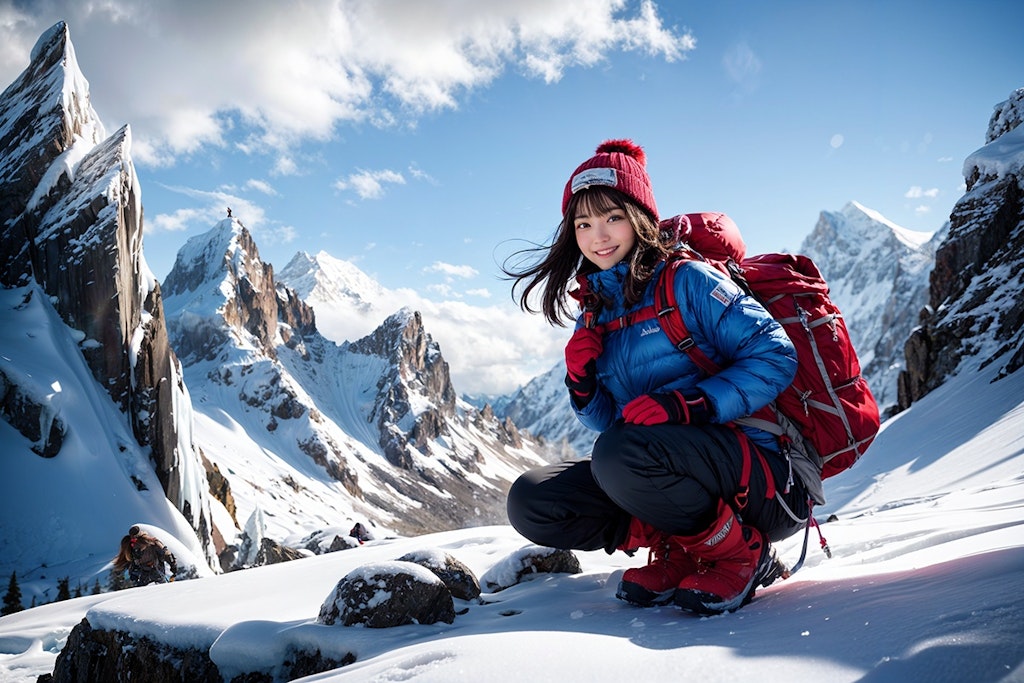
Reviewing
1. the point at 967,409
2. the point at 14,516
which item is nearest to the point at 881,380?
the point at 967,409

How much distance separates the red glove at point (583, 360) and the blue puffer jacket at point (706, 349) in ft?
0.26

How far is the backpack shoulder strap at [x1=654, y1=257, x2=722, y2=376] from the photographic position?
9.38ft

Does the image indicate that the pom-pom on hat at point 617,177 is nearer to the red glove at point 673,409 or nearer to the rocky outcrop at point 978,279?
the red glove at point 673,409

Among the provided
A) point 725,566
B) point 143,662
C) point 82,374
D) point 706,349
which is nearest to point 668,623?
point 725,566

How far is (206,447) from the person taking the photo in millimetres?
122812

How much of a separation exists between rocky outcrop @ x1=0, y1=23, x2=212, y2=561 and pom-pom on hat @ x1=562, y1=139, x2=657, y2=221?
5069 centimetres

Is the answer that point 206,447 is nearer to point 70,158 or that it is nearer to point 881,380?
point 70,158

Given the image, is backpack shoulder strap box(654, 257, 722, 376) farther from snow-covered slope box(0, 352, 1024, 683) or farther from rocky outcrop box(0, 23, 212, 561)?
rocky outcrop box(0, 23, 212, 561)

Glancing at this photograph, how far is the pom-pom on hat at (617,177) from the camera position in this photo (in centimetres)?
312

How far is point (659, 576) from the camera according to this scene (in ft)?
9.61

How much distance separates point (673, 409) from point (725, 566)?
0.81m

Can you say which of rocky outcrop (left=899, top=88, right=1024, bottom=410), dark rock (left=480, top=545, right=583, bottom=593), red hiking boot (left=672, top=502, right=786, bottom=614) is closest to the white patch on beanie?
red hiking boot (left=672, top=502, right=786, bottom=614)

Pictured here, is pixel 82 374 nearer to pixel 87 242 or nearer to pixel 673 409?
pixel 87 242

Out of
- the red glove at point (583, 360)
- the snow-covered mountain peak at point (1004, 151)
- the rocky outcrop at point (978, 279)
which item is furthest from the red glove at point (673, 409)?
the snow-covered mountain peak at point (1004, 151)
